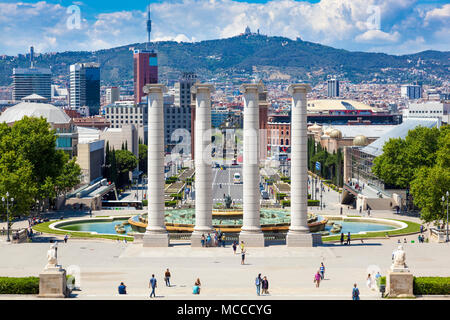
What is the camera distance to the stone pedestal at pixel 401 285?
39719mm

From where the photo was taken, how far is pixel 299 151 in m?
56.4

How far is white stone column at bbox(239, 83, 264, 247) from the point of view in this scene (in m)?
56.1

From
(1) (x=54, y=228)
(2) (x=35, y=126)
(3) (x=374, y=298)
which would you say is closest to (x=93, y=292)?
(3) (x=374, y=298)

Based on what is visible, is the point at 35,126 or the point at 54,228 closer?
the point at 54,228

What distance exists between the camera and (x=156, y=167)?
5738cm

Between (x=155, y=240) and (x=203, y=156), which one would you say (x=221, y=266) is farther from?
(x=203, y=156)

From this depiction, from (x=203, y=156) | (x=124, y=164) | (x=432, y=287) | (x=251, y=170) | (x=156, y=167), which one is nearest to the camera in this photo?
(x=432, y=287)

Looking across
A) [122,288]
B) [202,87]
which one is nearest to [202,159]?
[202,87]

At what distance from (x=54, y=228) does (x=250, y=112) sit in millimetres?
27407

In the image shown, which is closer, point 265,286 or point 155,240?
point 265,286

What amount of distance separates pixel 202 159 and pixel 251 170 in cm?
395

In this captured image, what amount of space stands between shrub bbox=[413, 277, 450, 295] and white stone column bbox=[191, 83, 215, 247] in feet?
70.0

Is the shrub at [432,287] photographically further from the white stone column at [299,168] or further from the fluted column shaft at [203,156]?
the fluted column shaft at [203,156]
